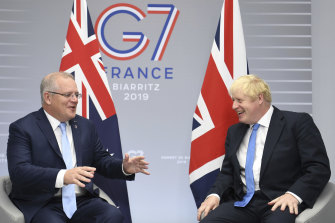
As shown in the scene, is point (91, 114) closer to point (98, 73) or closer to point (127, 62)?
point (98, 73)

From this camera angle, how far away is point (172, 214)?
4.91 metres

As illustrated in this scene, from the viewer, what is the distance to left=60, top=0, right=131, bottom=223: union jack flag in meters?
4.08

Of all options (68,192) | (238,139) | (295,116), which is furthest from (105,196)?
(295,116)

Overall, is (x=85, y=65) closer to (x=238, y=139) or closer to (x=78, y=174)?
(x=78, y=174)

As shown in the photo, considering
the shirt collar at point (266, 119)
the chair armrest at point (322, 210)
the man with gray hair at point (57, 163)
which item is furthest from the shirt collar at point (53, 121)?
the chair armrest at point (322, 210)

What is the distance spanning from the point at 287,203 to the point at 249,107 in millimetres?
745

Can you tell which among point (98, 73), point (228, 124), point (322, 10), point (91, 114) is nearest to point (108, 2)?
point (98, 73)

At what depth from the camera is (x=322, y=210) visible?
3018 millimetres

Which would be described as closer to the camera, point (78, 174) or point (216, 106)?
point (78, 174)

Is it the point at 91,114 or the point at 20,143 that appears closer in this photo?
the point at 20,143

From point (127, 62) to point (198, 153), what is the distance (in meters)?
1.38

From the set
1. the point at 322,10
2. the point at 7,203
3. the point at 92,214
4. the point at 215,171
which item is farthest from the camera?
the point at 322,10

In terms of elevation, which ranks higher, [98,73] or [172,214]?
[98,73]

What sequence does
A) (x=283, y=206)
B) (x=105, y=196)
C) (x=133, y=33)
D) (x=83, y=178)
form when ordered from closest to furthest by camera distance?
(x=83, y=178)
(x=283, y=206)
(x=105, y=196)
(x=133, y=33)
